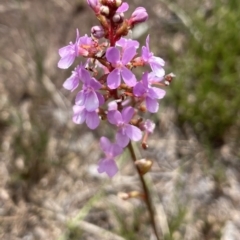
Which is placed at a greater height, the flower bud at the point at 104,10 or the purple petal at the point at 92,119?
the flower bud at the point at 104,10

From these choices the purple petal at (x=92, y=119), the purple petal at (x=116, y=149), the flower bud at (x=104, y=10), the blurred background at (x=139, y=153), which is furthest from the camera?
the blurred background at (x=139, y=153)

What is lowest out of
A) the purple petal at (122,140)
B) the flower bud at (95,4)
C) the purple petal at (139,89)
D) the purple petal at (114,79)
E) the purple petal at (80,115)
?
the purple petal at (122,140)

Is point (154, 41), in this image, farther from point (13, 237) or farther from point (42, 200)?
point (13, 237)

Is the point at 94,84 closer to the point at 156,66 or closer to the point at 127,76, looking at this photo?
the point at 127,76

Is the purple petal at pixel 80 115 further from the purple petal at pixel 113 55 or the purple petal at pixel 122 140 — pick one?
the purple petal at pixel 113 55

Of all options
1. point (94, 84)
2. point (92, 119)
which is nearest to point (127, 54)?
point (94, 84)

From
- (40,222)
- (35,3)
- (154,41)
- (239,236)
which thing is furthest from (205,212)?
(35,3)

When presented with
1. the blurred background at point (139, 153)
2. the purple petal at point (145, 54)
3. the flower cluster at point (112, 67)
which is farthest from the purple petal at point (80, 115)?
the blurred background at point (139, 153)
